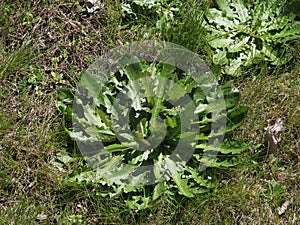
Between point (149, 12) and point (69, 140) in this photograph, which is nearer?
point (69, 140)

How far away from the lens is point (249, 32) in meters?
3.18

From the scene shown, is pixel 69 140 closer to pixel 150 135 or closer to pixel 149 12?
pixel 150 135

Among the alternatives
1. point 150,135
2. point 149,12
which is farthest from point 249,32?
point 150,135

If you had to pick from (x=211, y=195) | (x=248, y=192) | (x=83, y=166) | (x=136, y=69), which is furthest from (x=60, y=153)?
(x=248, y=192)

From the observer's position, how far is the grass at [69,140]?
9.43ft

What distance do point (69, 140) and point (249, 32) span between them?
1230 mm

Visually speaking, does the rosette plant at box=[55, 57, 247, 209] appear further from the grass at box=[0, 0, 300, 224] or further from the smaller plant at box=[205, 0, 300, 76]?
the smaller plant at box=[205, 0, 300, 76]

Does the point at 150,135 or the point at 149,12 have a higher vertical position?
the point at 149,12

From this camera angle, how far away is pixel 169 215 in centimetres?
288

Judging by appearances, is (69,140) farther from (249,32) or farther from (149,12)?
(249,32)

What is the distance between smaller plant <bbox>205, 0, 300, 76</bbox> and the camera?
3.15 metres

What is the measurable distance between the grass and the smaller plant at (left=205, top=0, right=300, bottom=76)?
9cm

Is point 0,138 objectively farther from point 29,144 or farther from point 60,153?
point 60,153

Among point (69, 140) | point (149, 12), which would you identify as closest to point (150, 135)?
point (69, 140)
